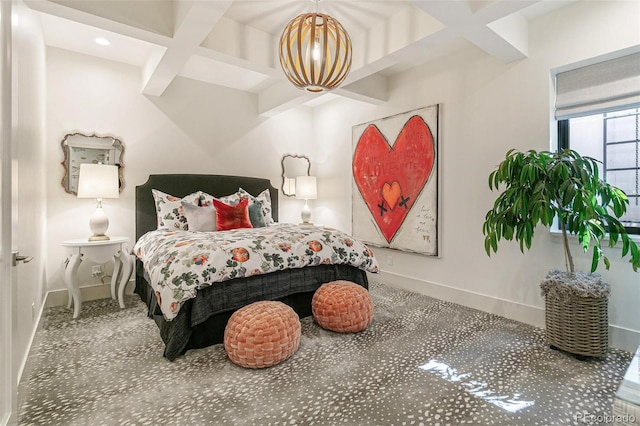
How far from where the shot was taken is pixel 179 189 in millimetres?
3812

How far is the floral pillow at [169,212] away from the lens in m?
3.44

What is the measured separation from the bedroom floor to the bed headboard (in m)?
1.39

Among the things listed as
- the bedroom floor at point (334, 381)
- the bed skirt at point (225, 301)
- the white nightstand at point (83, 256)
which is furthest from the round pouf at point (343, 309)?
the white nightstand at point (83, 256)

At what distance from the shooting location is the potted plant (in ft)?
6.59

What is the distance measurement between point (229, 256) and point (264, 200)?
2.08m

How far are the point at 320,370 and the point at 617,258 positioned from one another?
90.9 inches

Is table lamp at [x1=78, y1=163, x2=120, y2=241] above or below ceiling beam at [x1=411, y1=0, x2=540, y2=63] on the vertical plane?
below

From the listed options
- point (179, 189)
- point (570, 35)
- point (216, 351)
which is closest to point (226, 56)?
point (179, 189)

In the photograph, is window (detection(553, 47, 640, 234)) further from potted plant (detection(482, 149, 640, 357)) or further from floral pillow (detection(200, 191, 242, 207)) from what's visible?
floral pillow (detection(200, 191, 242, 207))

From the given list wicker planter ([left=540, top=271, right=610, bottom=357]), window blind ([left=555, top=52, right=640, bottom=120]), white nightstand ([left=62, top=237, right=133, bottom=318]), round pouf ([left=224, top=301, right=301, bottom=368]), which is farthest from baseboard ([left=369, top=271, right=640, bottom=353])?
white nightstand ([left=62, top=237, right=133, bottom=318])

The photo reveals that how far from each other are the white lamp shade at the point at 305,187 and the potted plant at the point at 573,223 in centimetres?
286

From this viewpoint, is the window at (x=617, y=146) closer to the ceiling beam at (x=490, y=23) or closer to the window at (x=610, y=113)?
the window at (x=610, y=113)

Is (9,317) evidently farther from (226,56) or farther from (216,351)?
(226,56)

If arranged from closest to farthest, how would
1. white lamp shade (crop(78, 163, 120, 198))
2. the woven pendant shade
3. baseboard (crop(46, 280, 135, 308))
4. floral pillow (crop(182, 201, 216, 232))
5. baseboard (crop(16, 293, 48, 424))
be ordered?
baseboard (crop(16, 293, 48, 424)) → the woven pendant shade → white lamp shade (crop(78, 163, 120, 198)) → baseboard (crop(46, 280, 135, 308)) → floral pillow (crop(182, 201, 216, 232))
